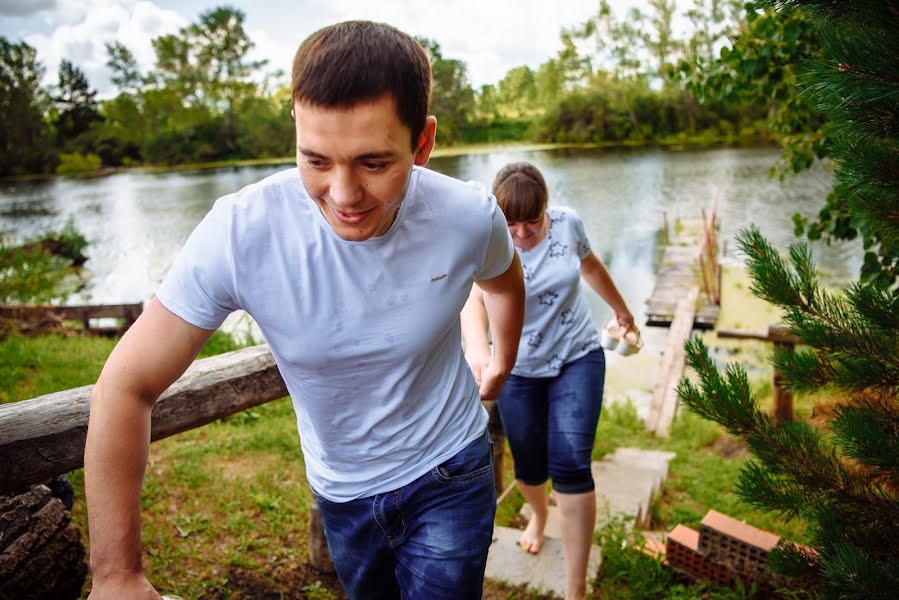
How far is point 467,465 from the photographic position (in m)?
1.59

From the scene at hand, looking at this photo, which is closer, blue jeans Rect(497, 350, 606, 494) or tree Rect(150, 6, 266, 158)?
blue jeans Rect(497, 350, 606, 494)

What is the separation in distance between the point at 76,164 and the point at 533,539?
Result: 1955 inches

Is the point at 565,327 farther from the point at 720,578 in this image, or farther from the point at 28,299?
the point at 28,299

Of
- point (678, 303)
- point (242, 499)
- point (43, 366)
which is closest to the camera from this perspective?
point (242, 499)

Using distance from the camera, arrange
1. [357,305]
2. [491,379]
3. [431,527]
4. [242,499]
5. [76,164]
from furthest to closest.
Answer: [76,164]
[242,499]
[491,379]
[431,527]
[357,305]

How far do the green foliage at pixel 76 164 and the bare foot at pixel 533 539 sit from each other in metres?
48.6

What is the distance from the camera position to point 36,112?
143 ft

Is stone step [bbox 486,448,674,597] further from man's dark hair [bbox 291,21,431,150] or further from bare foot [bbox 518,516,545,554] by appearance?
man's dark hair [bbox 291,21,431,150]

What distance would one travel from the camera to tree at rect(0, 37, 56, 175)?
40.2 meters

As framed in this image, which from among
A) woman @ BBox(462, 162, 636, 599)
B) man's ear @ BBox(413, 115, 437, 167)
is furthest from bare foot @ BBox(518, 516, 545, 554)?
man's ear @ BBox(413, 115, 437, 167)

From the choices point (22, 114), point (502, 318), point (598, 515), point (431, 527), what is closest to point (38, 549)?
point (431, 527)

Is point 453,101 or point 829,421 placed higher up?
point 453,101

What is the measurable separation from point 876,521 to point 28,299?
11.9 meters

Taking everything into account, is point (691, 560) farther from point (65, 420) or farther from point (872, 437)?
point (65, 420)
